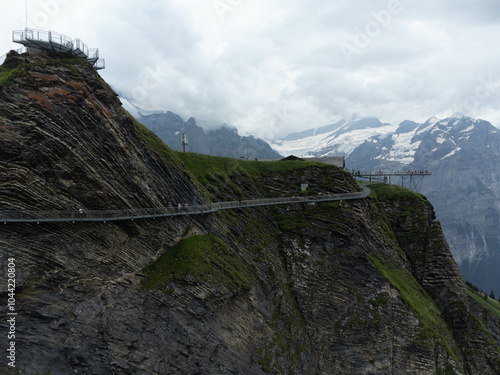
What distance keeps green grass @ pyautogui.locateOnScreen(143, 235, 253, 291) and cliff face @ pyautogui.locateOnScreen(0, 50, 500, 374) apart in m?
0.20

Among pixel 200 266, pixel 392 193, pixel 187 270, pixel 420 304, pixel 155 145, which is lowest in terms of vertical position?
pixel 420 304

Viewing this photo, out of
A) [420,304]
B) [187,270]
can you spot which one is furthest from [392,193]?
[187,270]

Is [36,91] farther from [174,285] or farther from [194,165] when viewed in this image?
[194,165]

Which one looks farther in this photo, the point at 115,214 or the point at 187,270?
the point at 187,270

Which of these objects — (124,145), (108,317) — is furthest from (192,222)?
(108,317)

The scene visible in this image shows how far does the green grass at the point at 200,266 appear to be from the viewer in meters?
37.9

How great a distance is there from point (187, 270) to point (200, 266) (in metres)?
2.03

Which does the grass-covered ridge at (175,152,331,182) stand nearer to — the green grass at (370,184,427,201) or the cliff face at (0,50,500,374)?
the cliff face at (0,50,500,374)

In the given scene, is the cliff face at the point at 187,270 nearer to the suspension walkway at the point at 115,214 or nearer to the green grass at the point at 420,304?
the green grass at the point at 420,304

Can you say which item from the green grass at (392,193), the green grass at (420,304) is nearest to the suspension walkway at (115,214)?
the green grass at (420,304)

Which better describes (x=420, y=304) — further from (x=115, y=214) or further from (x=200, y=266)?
(x=115, y=214)

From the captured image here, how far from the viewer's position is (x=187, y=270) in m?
39.0

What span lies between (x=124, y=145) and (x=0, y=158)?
12.6 metres

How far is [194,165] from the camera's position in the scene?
6147 cm
